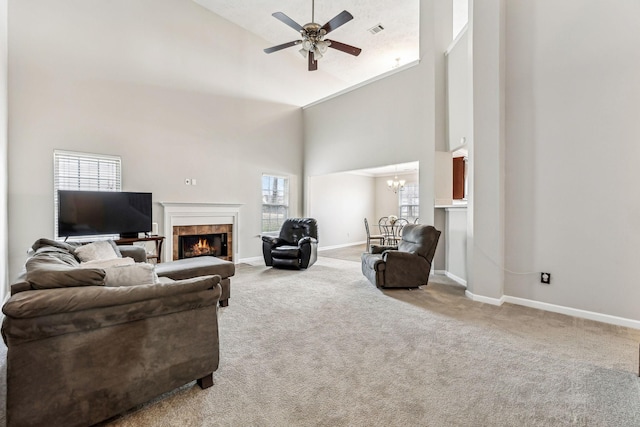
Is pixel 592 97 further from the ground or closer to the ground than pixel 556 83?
closer to the ground

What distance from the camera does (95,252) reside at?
9.70 feet

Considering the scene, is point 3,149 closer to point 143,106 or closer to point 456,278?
point 143,106

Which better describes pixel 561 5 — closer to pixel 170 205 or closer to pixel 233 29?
pixel 233 29

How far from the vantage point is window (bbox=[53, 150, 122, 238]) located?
13.9 ft

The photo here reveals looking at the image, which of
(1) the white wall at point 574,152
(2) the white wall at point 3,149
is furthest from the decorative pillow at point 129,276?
(1) the white wall at point 574,152

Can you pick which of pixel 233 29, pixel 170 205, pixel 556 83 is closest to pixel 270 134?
pixel 233 29

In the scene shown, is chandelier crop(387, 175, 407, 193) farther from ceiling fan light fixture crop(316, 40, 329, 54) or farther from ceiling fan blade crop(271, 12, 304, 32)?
ceiling fan blade crop(271, 12, 304, 32)

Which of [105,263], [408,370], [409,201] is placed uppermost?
[409,201]

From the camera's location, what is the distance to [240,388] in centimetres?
194

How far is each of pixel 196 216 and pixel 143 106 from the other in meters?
2.13

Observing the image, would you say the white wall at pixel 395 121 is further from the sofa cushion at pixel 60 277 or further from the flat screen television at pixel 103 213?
the sofa cushion at pixel 60 277

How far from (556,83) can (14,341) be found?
5.04 meters

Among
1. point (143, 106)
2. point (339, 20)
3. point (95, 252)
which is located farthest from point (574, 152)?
point (143, 106)

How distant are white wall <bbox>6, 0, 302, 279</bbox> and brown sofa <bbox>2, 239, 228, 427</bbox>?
3353mm
